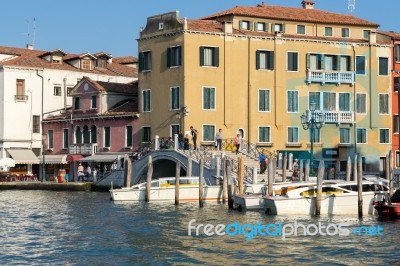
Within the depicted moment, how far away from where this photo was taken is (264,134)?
5169 cm

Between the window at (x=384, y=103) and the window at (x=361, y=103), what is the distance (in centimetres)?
108

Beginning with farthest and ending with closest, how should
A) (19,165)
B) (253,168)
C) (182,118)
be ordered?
(19,165), (182,118), (253,168)

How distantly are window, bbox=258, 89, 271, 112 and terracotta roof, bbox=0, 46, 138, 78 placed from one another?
1677cm

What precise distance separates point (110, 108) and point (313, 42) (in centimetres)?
1350

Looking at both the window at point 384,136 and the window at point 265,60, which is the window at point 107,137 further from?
the window at point 384,136

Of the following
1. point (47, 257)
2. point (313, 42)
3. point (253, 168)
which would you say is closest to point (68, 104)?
point (313, 42)

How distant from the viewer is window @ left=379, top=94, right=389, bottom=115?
178 feet

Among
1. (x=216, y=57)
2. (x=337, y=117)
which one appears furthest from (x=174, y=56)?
(x=337, y=117)

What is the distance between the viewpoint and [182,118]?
164 feet

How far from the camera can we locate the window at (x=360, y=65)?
5375cm

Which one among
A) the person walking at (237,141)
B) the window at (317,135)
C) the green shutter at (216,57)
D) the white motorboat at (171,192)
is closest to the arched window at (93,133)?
the green shutter at (216,57)

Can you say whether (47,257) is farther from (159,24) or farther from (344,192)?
(159,24)

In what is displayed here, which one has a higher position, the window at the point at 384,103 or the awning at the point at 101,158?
the window at the point at 384,103

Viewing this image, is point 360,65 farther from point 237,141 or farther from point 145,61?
point 145,61
